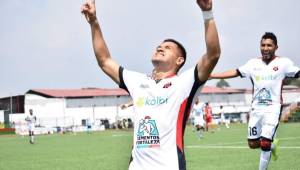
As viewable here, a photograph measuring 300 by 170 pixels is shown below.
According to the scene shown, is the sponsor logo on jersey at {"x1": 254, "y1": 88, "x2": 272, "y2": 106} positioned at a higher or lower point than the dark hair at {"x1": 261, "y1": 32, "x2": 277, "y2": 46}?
lower

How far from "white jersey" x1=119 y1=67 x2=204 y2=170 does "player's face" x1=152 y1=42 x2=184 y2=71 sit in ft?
0.44

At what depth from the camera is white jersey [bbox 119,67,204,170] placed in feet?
17.6

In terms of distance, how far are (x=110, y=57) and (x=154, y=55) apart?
2.53 ft

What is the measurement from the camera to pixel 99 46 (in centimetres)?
609

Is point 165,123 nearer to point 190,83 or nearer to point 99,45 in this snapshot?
point 190,83

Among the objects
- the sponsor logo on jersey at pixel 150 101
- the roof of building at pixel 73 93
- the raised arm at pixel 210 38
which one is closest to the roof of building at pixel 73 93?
the roof of building at pixel 73 93

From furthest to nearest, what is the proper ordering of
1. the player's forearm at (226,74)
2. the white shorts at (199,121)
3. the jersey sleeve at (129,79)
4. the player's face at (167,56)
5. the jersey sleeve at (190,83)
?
the white shorts at (199,121), the player's forearm at (226,74), the jersey sleeve at (129,79), the player's face at (167,56), the jersey sleeve at (190,83)

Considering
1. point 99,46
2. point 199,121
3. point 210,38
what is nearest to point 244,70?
point 99,46

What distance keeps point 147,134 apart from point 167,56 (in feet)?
2.38

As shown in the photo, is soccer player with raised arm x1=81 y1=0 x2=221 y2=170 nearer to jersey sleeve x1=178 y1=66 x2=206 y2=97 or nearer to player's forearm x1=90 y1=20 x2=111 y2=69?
jersey sleeve x1=178 y1=66 x2=206 y2=97

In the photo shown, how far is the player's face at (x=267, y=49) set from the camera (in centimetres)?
984

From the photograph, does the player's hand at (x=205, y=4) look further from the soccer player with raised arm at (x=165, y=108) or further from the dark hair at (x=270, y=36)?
the dark hair at (x=270, y=36)

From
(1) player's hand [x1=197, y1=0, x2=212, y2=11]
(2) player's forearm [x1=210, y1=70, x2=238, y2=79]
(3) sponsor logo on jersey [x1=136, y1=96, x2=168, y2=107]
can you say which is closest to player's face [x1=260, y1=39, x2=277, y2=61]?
(2) player's forearm [x1=210, y1=70, x2=238, y2=79]

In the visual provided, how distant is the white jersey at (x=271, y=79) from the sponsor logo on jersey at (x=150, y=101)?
4838 mm
